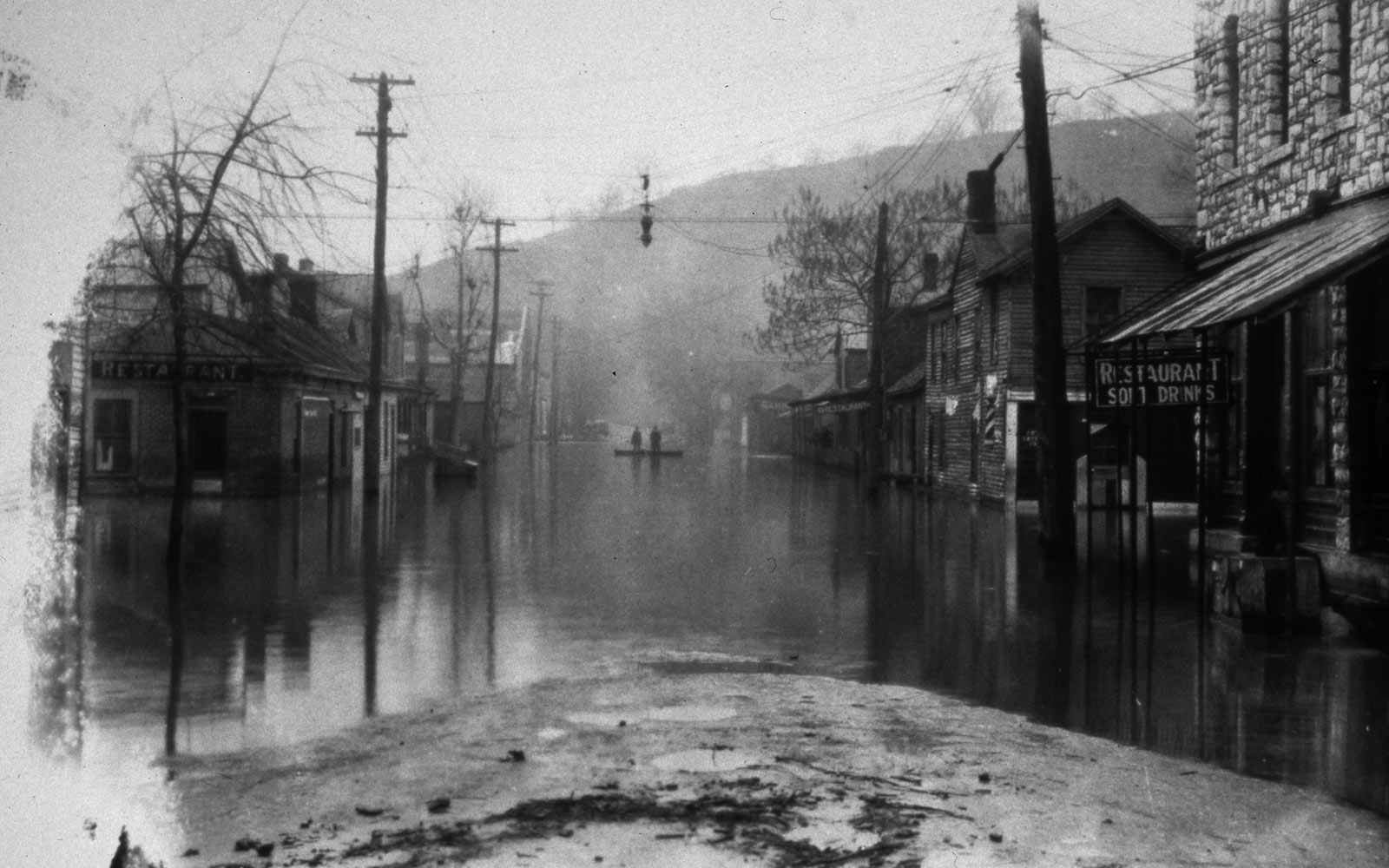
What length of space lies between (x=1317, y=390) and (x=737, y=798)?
1291cm

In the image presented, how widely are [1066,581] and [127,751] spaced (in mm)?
12600

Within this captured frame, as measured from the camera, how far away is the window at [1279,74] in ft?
56.5

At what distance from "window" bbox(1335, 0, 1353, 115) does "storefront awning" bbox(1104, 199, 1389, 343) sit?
4.67ft

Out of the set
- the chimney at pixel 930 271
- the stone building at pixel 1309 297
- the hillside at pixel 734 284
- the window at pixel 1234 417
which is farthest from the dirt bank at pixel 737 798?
the hillside at pixel 734 284

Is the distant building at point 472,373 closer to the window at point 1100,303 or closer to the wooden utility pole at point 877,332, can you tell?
the wooden utility pole at point 877,332

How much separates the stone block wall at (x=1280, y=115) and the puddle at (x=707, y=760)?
1147 cm

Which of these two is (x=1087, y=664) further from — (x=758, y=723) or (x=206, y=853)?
(x=206, y=853)

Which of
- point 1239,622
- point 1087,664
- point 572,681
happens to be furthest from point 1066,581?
point 572,681

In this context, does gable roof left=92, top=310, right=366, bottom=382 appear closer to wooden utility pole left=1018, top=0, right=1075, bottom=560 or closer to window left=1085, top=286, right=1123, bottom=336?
wooden utility pole left=1018, top=0, right=1075, bottom=560

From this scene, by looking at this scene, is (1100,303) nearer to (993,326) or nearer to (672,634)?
(993,326)

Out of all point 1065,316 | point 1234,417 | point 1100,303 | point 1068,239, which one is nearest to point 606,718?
point 1234,417

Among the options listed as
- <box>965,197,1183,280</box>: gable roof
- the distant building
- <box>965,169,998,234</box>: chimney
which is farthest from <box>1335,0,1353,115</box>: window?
the distant building

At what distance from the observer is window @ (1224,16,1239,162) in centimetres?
1858

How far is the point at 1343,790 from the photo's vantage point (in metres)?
6.96
